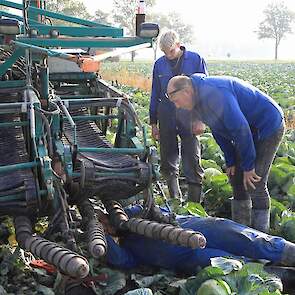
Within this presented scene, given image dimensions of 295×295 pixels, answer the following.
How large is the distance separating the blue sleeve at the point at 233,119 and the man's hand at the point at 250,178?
0.16 m

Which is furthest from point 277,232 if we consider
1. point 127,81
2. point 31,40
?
point 127,81

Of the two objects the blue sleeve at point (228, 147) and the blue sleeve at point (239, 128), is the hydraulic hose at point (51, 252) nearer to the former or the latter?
the blue sleeve at point (239, 128)

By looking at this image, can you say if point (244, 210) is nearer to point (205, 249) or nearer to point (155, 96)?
point (205, 249)


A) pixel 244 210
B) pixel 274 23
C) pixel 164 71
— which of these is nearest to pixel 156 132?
pixel 164 71

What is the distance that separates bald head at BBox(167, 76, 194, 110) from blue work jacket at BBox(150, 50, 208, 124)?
1297mm

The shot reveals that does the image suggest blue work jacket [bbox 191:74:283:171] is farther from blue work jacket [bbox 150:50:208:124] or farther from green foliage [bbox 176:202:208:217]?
blue work jacket [bbox 150:50:208:124]

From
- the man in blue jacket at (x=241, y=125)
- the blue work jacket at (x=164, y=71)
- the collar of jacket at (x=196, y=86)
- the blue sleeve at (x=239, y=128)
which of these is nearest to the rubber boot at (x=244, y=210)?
the man in blue jacket at (x=241, y=125)

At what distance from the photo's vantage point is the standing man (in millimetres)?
5719

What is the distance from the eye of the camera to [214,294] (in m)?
3.37

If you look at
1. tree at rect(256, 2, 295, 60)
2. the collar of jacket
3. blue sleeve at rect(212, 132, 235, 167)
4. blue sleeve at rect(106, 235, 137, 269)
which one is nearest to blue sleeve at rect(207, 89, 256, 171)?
the collar of jacket

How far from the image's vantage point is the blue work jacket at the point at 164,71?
5.72 m

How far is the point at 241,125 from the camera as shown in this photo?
14.3ft

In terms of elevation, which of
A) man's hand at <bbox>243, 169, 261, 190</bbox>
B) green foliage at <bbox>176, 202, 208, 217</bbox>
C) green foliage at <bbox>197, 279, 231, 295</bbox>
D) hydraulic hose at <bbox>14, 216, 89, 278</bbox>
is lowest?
green foliage at <bbox>176, 202, 208, 217</bbox>

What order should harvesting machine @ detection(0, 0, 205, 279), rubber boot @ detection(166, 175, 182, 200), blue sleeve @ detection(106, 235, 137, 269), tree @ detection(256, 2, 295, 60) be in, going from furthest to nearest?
tree @ detection(256, 2, 295, 60)
rubber boot @ detection(166, 175, 182, 200)
blue sleeve @ detection(106, 235, 137, 269)
harvesting machine @ detection(0, 0, 205, 279)
